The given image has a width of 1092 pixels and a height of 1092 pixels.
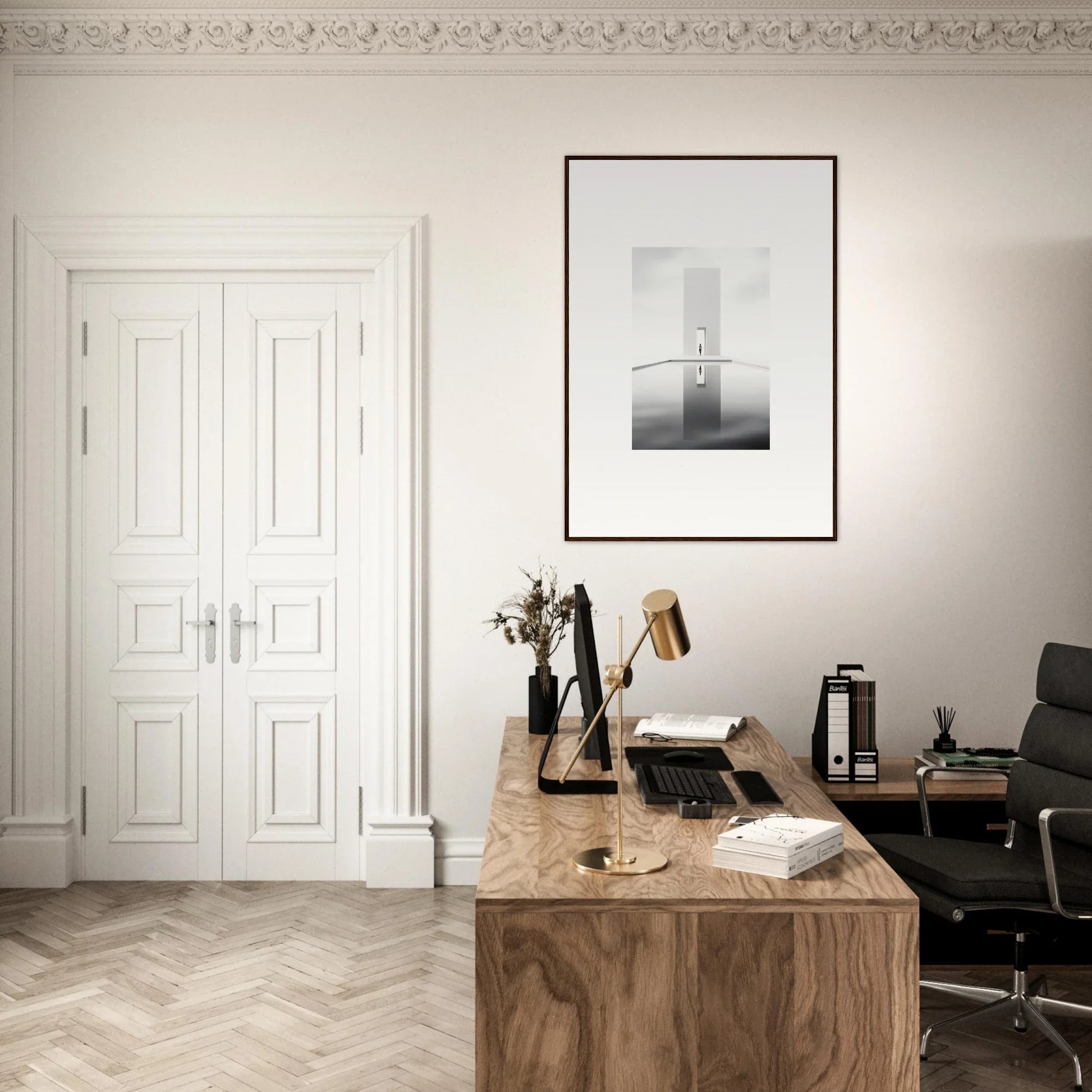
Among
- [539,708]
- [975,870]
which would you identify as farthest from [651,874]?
[539,708]

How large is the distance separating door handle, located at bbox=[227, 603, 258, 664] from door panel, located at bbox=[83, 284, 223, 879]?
0.07 meters

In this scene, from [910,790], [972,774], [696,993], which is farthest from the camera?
[972,774]

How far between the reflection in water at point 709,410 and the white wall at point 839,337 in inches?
12.5

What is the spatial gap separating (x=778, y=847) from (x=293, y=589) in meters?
2.61

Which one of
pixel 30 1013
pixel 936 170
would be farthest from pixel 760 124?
pixel 30 1013

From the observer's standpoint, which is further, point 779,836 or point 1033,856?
point 1033,856

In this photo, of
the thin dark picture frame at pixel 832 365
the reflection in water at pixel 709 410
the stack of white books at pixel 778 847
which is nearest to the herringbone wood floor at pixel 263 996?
the stack of white books at pixel 778 847

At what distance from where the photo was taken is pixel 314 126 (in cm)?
396

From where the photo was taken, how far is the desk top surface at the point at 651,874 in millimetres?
1835

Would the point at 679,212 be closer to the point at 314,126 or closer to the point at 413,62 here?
Result: the point at 413,62

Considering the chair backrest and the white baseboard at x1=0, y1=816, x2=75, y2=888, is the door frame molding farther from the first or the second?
the chair backrest

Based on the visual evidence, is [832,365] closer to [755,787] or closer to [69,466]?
[755,787]

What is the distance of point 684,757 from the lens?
9.62ft

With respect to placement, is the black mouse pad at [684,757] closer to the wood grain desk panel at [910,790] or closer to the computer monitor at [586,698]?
the computer monitor at [586,698]
